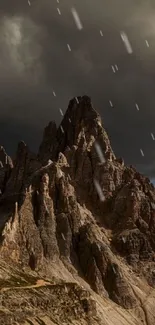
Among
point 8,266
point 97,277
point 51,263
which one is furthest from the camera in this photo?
point 97,277

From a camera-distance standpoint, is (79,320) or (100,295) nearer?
(79,320)

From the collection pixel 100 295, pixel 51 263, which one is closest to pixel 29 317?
pixel 51 263

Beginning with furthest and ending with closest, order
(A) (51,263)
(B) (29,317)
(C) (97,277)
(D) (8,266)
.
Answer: (C) (97,277), (A) (51,263), (D) (8,266), (B) (29,317)

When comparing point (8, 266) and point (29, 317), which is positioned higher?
point (8, 266)

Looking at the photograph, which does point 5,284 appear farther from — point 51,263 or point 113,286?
point 113,286

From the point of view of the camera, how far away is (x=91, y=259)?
644 ft

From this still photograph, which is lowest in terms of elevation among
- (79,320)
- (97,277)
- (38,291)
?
(79,320)

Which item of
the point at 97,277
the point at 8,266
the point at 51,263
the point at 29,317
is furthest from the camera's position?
the point at 97,277

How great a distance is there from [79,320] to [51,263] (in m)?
43.0

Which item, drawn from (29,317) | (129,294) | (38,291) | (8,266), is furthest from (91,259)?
(29,317)

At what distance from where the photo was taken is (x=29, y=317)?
12312 cm

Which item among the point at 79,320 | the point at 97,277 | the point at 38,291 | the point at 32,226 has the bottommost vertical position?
the point at 79,320

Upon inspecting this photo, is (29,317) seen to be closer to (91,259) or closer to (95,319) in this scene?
(95,319)

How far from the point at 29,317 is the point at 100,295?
66.4 meters
